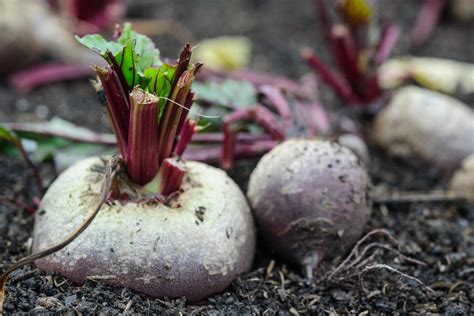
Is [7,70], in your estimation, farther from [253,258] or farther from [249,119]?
[253,258]

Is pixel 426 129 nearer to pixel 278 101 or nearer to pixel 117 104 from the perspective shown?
pixel 278 101

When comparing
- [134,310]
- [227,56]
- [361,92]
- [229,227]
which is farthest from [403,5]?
[134,310]

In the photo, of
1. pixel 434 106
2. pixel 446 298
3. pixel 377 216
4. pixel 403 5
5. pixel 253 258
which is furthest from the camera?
pixel 403 5

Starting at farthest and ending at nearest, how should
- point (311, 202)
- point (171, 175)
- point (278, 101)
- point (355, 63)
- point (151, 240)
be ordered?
point (355, 63)
point (278, 101)
point (311, 202)
point (171, 175)
point (151, 240)

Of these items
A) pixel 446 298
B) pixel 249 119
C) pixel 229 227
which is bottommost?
pixel 446 298

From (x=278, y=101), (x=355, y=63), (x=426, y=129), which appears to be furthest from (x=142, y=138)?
(x=426, y=129)

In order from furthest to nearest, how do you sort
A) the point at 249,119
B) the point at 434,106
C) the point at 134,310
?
the point at 434,106 < the point at 249,119 < the point at 134,310

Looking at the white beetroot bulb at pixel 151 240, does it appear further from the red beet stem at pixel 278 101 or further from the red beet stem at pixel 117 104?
the red beet stem at pixel 278 101

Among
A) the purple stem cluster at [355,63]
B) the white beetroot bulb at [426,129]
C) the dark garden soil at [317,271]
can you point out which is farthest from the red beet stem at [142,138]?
the white beetroot bulb at [426,129]
